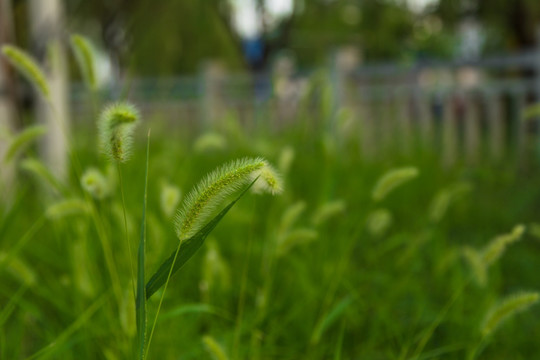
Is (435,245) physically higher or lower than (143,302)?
lower

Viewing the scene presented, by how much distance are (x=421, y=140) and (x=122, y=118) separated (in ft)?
9.91

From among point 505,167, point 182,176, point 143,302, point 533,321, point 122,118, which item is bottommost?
point 505,167

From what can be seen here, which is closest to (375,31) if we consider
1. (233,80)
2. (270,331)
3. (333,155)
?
(233,80)

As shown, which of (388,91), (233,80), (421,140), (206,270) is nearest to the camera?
(206,270)

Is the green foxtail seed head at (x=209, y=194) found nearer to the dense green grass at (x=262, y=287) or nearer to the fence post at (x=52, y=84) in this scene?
the dense green grass at (x=262, y=287)

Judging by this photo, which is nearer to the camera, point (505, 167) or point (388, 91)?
point (505, 167)

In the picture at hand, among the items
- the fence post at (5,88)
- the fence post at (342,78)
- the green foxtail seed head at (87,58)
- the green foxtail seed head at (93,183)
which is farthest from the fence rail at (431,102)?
the green foxtail seed head at (93,183)

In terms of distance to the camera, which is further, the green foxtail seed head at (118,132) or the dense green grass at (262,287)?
the dense green grass at (262,287)

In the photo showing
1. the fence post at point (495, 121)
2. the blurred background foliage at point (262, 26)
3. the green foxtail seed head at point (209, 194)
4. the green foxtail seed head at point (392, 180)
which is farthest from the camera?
→ the blurred background foliage at point (262, 26)

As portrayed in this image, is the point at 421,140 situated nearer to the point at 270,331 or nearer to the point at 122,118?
the point at 270,331

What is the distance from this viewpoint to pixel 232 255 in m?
1.85

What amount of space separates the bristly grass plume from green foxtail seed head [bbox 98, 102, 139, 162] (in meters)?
0.08

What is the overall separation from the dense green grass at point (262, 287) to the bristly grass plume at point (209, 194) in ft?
0.58

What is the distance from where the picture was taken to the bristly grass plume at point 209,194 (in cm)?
59
